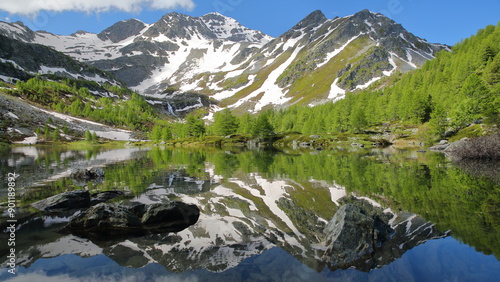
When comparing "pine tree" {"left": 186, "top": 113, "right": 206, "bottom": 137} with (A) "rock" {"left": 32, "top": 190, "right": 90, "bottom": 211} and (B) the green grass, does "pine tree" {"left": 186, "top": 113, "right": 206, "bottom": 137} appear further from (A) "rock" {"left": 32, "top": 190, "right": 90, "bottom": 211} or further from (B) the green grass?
(A) "rock" {"left": 32, "top": 190, "right": 90, "bottom": 211}

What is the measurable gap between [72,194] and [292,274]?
12.8 m

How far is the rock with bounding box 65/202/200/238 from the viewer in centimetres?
966

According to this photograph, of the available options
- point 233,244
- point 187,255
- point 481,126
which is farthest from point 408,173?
point 481,126

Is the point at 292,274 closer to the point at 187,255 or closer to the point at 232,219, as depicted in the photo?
the point at 187,255

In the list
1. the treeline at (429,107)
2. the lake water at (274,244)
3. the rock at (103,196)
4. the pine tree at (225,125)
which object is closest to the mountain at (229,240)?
the lake water at (274,244)

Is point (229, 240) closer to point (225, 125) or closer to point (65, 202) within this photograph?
point (65, 202)

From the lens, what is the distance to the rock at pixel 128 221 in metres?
9.66

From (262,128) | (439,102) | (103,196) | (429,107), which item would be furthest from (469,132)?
(103,196)

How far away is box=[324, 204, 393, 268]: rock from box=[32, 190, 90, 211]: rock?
12616 millimetres

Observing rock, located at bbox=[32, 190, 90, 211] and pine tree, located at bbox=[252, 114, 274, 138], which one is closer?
rock, located at bbox=[32, 190, 90, 211]

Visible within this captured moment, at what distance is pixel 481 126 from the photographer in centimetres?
5406

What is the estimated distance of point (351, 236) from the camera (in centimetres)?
797

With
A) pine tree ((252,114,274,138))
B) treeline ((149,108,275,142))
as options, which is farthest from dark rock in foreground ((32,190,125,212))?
treeline ((149,108,275,142))

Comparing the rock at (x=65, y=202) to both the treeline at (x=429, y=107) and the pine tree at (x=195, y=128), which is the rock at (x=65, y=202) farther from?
the pine tree at (x=195, y=128)
